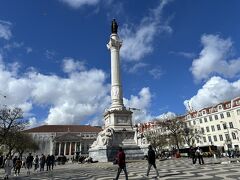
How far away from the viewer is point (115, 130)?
3812 centimetres

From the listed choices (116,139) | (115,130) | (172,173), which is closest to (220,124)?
(116,139)

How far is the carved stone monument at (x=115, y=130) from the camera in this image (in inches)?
1409

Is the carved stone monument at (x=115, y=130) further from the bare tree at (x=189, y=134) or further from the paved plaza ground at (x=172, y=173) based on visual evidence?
the bare tree at (x=189, y=134)

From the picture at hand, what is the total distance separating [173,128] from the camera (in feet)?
186

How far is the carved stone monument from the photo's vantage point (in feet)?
117

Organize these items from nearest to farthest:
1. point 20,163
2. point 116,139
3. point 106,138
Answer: point 20,163, point 106,138, point 116,139

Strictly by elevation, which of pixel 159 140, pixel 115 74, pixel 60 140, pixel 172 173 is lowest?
pixel 172 173

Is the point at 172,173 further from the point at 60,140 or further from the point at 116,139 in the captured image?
→ the point at 60,140

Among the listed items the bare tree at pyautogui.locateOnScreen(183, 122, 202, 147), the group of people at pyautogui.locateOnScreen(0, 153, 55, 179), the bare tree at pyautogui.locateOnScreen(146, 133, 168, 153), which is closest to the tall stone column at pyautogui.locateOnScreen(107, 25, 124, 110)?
the group of people at pyautogui.locateOnScreen(0, 153, 55, 179)

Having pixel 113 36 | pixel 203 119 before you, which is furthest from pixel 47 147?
pixel 113 36

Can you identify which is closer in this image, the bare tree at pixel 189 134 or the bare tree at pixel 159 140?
the bare tree at pixel 189 134

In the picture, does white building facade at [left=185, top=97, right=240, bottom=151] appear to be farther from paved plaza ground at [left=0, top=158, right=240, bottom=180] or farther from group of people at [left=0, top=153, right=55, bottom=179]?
group of people at [left=0, top=153, right=55, bottom=179]

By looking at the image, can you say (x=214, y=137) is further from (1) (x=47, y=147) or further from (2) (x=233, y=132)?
(1) (x=47, y=147)

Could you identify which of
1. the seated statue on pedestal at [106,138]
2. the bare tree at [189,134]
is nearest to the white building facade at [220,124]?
the bare tree at [189,134]
